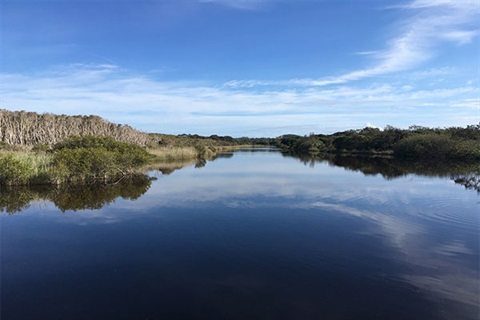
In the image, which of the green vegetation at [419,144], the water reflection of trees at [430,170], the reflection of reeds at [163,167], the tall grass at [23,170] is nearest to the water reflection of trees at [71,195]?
the tall grass at [23,170]

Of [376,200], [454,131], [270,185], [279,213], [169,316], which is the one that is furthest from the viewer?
[454,131]

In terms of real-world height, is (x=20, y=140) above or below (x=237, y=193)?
above

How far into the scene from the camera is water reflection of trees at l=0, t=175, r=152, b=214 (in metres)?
12.4

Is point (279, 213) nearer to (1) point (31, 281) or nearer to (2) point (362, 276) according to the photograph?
(2) point (362, 276)

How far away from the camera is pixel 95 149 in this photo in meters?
18.1

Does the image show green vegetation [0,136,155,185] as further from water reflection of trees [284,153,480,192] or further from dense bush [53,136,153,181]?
water reflection of trees [284,153,480,192]

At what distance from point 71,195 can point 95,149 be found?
4.41m

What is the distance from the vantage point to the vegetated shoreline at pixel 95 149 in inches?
642

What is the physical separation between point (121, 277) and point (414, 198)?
13190mm

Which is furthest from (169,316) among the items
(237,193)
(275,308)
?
(237,193)

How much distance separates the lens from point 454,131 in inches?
2062

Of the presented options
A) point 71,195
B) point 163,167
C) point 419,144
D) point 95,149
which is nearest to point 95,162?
point 95,149

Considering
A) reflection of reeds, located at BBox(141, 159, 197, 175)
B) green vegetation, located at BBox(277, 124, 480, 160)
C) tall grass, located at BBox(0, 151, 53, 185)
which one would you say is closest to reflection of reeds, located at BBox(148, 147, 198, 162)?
reflection of reeds, located at BBox(141, 159, 197, 175)

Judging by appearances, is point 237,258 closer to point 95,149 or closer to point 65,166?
point 65,166
